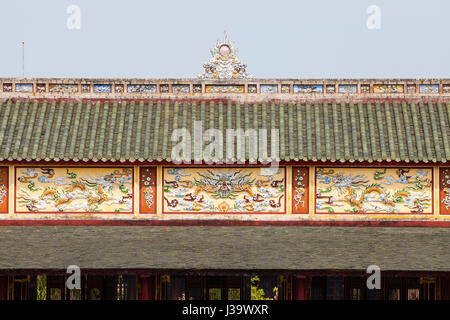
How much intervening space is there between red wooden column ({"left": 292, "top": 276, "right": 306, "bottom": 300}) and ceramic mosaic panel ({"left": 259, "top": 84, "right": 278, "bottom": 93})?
5.43m

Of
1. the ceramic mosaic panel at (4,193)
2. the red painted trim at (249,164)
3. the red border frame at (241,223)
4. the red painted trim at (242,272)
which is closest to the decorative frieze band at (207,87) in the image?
the red painted trim at (249,164)

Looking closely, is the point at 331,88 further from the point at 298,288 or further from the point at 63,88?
the point at 63,88

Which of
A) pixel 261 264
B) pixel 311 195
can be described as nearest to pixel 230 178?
pixel 311 195

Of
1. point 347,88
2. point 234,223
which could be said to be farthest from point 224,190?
point 347,88

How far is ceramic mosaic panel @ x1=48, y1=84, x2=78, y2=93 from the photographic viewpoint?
913 inches

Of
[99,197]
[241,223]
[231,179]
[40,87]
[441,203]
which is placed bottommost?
[241,223]

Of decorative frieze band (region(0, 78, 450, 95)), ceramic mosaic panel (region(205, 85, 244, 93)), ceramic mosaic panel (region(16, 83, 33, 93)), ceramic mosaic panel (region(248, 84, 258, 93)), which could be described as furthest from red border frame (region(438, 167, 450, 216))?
ceramic mosaic panel (region(16, 83, 33, 93))

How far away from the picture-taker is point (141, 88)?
23266 millimetres

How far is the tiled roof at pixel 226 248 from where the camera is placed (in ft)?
59.5

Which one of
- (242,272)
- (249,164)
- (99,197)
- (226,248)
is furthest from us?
(99,197)

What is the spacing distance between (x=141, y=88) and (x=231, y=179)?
12.9ft

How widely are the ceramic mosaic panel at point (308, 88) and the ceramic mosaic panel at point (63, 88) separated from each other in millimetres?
6416

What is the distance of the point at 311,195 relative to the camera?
2189 centimetres
